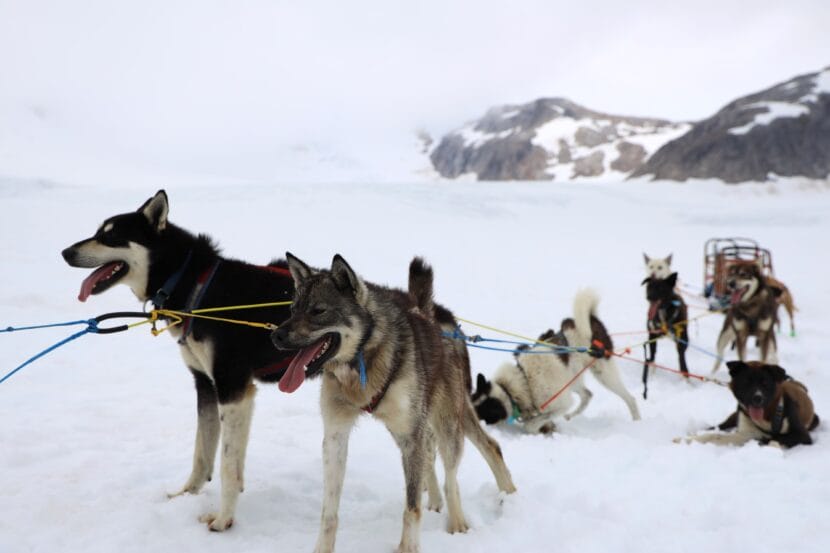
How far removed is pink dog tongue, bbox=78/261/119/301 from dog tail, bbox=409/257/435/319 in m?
1.46

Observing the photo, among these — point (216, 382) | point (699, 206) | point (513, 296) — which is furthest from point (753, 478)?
point (699, 206)

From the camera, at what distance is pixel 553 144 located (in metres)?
64.4

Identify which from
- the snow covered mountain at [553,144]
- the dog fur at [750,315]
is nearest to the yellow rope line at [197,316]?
the dog fur at [750,315]

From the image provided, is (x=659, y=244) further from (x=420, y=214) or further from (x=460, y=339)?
(x=460, y=339)

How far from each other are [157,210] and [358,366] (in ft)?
4.22

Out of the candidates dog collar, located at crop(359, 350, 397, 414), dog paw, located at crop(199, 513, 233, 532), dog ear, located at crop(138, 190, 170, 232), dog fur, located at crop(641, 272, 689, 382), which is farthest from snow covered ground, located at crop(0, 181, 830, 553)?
dog ear, located at crop(138, 190, 170, 232)

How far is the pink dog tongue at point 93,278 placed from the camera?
237 centimetres

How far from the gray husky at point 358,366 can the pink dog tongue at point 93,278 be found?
0.99 meters

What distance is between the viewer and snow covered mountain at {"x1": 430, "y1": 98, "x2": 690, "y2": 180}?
187 feet

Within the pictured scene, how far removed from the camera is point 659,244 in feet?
55.6

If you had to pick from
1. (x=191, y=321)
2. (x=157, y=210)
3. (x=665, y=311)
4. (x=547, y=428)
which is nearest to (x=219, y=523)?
(x=191, y=321)

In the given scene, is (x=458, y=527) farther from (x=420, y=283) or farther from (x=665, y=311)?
(x=665, y=311)

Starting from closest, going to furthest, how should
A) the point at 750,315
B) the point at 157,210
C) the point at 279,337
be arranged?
the point at 279,337 < the point at 157,210 < the point at 750,315

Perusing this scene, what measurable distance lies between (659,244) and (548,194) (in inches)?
279
